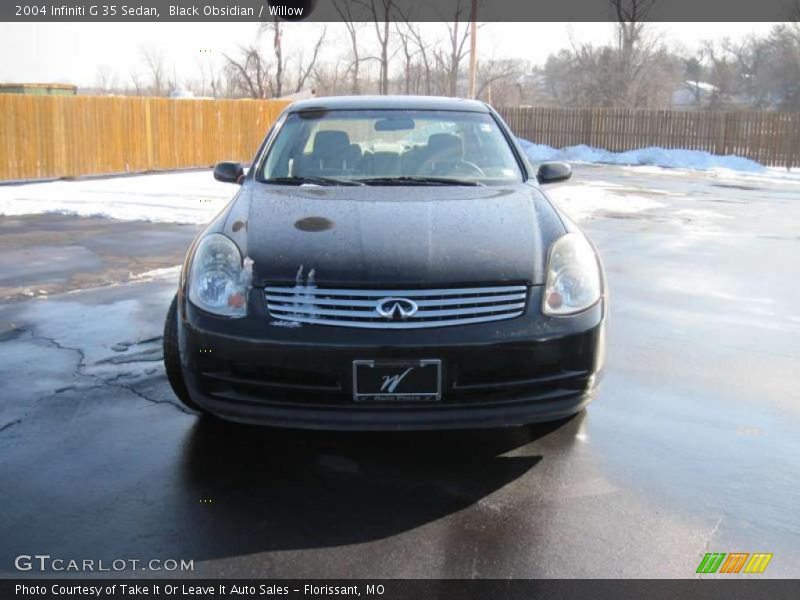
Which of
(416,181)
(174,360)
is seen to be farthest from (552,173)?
(174,360)

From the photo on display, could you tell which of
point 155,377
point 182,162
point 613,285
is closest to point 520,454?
point 155,377

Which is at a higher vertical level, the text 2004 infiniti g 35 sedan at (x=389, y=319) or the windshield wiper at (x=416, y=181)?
the windshield wiper at (x=416, y=181)

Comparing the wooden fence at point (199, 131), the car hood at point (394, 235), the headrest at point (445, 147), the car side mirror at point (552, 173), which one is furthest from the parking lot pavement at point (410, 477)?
the wooden fence at point (199, 131)

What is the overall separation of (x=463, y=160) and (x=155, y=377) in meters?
2.14

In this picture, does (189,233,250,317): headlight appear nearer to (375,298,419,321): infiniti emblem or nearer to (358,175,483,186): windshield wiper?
(375,298,419,321): infiniti emblem

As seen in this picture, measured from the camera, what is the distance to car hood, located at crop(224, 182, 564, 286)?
10.3 feet

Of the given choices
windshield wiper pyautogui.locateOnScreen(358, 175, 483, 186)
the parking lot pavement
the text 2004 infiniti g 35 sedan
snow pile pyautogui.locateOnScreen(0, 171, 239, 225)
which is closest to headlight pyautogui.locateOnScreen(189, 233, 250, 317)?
the text 2004 infiniti g 35 sedan

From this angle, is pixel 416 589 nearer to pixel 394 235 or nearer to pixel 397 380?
pixel 397 380

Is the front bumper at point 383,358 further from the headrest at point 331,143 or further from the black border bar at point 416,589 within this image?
the headrest at point 331,143

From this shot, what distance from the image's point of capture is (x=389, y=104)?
502 cm

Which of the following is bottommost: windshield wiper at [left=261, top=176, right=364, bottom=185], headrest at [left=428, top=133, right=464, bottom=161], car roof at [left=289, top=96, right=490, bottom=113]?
windshield wiper at [left=261, top=176, right=364, bottom=185]

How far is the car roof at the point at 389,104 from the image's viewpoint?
196 inches

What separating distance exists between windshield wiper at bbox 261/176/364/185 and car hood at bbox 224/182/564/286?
9.3 inches

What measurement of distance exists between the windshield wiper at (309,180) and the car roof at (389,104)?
0.79 m
